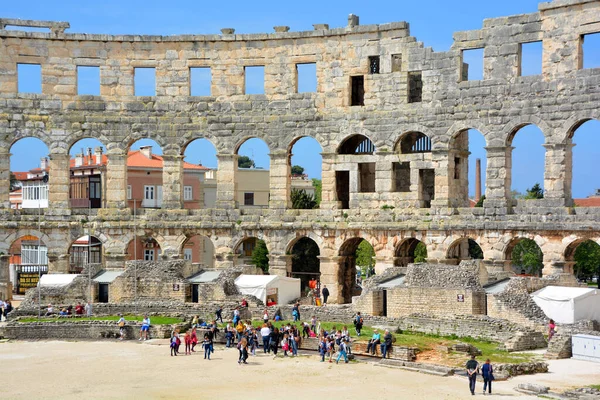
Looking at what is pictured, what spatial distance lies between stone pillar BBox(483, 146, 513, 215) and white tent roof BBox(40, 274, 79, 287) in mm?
18651

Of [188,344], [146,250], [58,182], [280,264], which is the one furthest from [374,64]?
[146,250]

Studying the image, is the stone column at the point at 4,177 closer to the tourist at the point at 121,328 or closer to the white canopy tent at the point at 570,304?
the tourist at the point at 121,328

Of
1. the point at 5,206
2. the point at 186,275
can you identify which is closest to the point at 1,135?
the point at 5,206

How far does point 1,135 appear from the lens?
49.2 m

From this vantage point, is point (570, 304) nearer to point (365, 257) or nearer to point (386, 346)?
point (386, 346)

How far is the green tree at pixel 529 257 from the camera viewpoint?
223 feet

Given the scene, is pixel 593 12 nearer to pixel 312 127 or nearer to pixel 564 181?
pixel 564 181

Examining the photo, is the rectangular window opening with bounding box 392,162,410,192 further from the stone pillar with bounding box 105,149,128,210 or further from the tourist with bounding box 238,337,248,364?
the tourist with bounding box 238,337,248,364

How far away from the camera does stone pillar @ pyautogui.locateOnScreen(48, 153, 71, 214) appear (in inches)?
1946

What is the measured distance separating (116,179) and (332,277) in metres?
11.5

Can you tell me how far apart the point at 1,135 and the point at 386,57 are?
61.0 ft

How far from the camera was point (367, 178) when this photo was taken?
50781mm

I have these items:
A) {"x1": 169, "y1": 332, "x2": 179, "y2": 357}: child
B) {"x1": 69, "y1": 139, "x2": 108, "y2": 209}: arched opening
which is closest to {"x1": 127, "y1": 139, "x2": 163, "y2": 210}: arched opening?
{"x1": 69, "y1": 139, "x2": 108, "y2": 209}: arched opening

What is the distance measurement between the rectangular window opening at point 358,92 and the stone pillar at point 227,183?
6.27 metres
